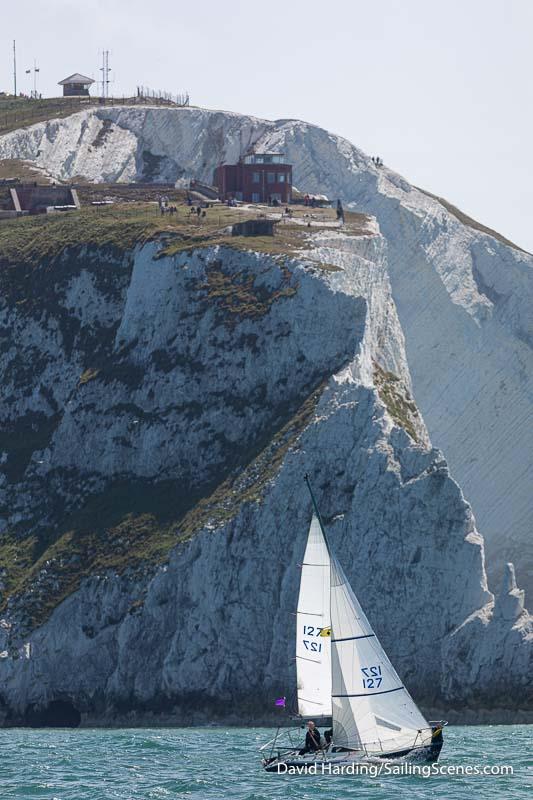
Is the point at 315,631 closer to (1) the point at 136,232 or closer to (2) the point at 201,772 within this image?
(2) the point at 201,772

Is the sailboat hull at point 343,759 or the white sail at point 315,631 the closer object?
the white sail at point 315,631

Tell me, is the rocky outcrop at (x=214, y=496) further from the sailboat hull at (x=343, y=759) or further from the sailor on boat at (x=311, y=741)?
the sailor on boat at (x=311, y=741)

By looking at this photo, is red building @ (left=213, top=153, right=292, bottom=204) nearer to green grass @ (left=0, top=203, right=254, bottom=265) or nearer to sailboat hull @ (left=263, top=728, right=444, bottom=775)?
green grass @ (left=0, top=203, right=254, bottom=265)

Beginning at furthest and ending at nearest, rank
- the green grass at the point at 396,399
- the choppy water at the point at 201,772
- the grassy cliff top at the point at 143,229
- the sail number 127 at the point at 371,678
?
the grassy cliff top at the point at 143,229 → the green grass at the point at 396,399 → the sail number 127 at the point at 371,678 → the choppy water at the point at 201,772

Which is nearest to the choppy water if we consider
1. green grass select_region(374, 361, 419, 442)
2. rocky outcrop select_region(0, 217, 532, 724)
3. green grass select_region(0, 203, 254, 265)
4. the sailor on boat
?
the sailor on boat

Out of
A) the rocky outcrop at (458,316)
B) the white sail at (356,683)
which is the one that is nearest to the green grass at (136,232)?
the rocky outcrop at (458,316)

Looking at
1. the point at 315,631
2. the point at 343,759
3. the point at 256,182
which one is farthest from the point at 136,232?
the point at 343,759
